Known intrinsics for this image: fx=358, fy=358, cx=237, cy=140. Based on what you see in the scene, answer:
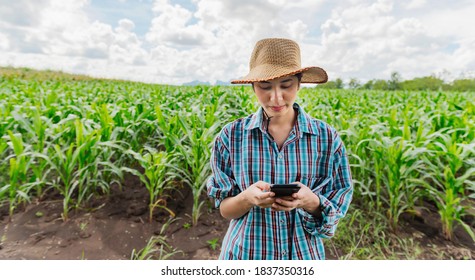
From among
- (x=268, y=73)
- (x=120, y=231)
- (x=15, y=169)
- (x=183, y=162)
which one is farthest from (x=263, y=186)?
(x=15, y=169)

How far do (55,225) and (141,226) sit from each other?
582 millimetres

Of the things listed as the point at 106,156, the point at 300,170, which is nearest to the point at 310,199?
the point at 300,170

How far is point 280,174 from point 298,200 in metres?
0.13

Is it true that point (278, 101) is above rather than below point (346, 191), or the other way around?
above

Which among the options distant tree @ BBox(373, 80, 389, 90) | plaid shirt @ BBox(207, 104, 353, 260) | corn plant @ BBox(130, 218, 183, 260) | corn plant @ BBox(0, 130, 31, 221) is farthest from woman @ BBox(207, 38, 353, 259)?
distant tree @ BBox(373, 80, 389, 90)

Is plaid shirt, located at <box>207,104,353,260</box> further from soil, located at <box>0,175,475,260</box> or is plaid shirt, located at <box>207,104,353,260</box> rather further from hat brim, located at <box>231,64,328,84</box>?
soil, located at <box>0,175,475,260</box>

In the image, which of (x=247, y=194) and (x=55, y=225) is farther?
(x=55, y=225)

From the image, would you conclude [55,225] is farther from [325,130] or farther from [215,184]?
[325,130]

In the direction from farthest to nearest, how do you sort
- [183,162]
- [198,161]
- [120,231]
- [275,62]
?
[183,162] → [198,161] → [120,231] → [275,62]

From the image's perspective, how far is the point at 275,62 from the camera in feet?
3.49

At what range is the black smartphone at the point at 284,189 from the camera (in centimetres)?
95

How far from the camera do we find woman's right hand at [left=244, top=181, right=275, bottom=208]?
967 mm

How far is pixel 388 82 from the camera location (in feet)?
83.8

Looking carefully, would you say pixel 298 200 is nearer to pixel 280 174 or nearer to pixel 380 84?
pixel 280 174
